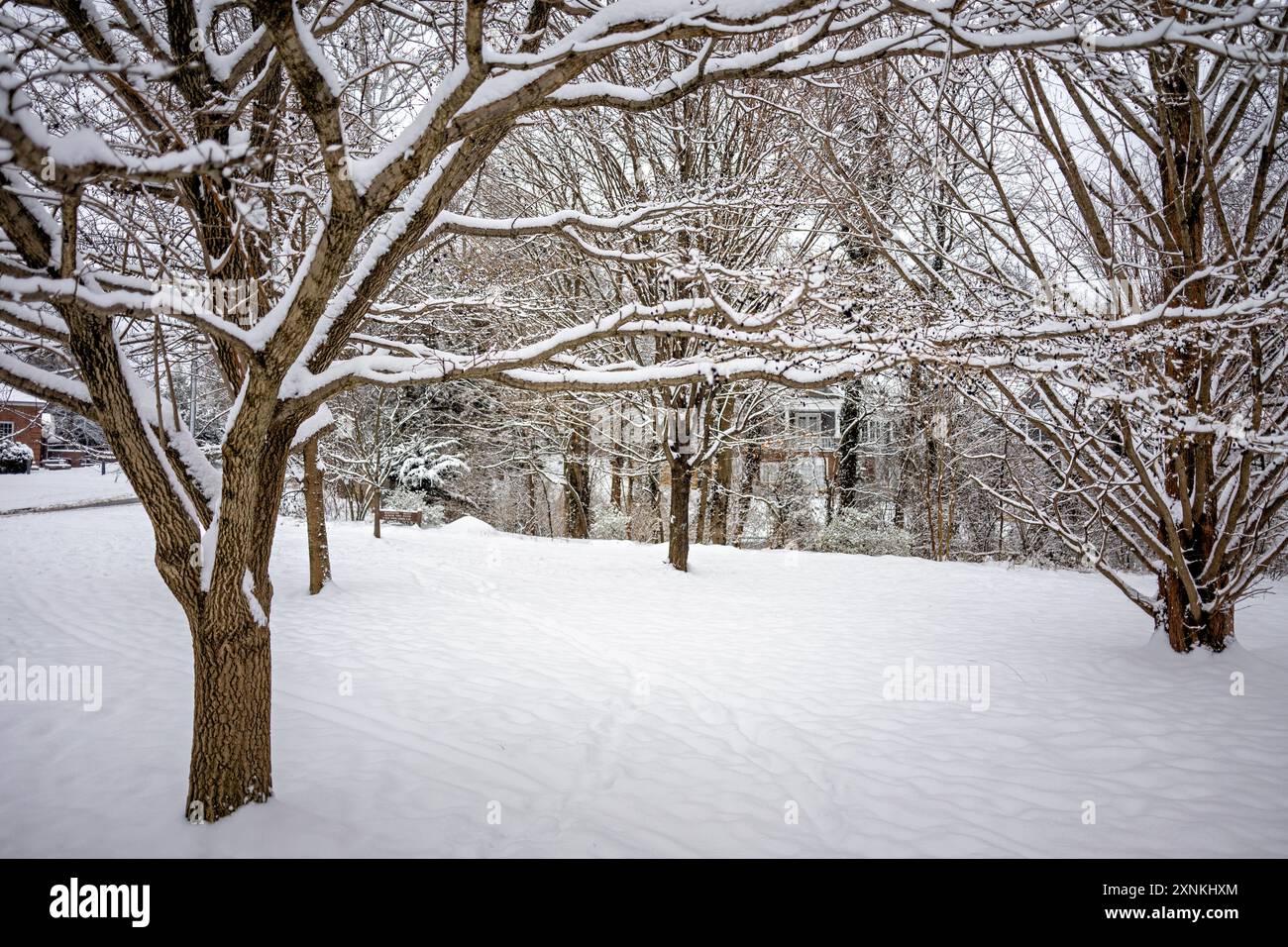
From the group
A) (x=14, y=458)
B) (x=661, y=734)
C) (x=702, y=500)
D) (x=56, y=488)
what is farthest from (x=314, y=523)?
(x=14, y=458)

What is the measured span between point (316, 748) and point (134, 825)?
103 centimetres

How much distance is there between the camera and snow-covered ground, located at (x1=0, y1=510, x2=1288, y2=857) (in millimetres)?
3250

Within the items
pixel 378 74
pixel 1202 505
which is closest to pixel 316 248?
pixel 378 74

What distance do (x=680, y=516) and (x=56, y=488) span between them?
2310 cm

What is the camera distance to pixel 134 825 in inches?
122

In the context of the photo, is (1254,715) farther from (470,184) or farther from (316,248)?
(470,184)

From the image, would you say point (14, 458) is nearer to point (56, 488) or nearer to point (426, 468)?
point (56, 488)

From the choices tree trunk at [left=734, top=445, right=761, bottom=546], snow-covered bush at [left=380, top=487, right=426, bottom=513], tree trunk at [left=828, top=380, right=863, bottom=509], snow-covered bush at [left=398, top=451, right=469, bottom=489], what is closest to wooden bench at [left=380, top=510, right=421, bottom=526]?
snow-covered bush at [left=380, top=487, right=426, bottom=513]

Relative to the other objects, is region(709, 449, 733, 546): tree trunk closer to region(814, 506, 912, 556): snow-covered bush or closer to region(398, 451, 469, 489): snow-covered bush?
region(814, 506, 912, 556): snow-covered bush

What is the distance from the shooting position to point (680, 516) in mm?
11055

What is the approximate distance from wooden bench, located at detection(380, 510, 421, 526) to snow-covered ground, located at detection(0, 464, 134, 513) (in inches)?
272

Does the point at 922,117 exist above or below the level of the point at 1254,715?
above
